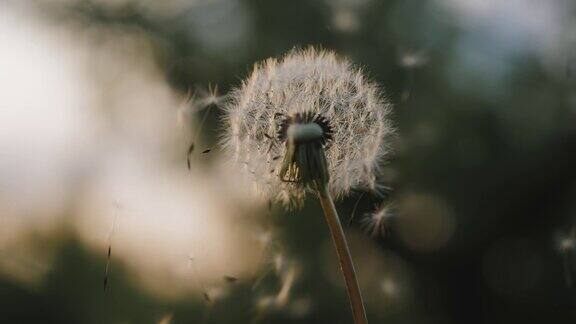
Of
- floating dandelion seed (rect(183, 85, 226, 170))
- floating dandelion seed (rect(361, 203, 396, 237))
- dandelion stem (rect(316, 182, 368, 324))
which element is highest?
floating dandelion seed (rect(183, 85, 226, 170))

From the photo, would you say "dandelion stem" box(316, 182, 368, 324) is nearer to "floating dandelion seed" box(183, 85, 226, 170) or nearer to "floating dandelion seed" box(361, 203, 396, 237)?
"floating dandelion seed" box(183, 85, 226, 170)

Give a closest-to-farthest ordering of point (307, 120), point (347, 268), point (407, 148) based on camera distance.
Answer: point (347, 268), point (307, 120), point (407, 148)

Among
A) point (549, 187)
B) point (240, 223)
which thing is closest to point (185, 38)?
point (240, 223)

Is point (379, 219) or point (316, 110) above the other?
point (316, 110)

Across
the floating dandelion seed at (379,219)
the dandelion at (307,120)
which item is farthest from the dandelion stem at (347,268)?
the floating dandelion seed at (379,219)

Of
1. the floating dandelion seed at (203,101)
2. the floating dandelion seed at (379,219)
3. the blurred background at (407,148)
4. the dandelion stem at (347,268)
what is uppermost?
the blurred background at (407,148)

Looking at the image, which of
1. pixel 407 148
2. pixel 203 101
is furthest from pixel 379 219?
pixel 407 148

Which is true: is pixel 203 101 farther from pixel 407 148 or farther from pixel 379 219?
pixel 407 148

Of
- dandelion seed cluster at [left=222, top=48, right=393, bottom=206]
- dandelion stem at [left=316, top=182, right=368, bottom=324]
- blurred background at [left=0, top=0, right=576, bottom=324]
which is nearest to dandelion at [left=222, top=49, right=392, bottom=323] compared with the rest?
dandelion seed cluster at [left=222, top=48, right=393, bottom=206]

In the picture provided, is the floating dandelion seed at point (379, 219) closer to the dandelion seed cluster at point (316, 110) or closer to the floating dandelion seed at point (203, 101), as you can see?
the dandelion seed cluster at point (316, 110)
